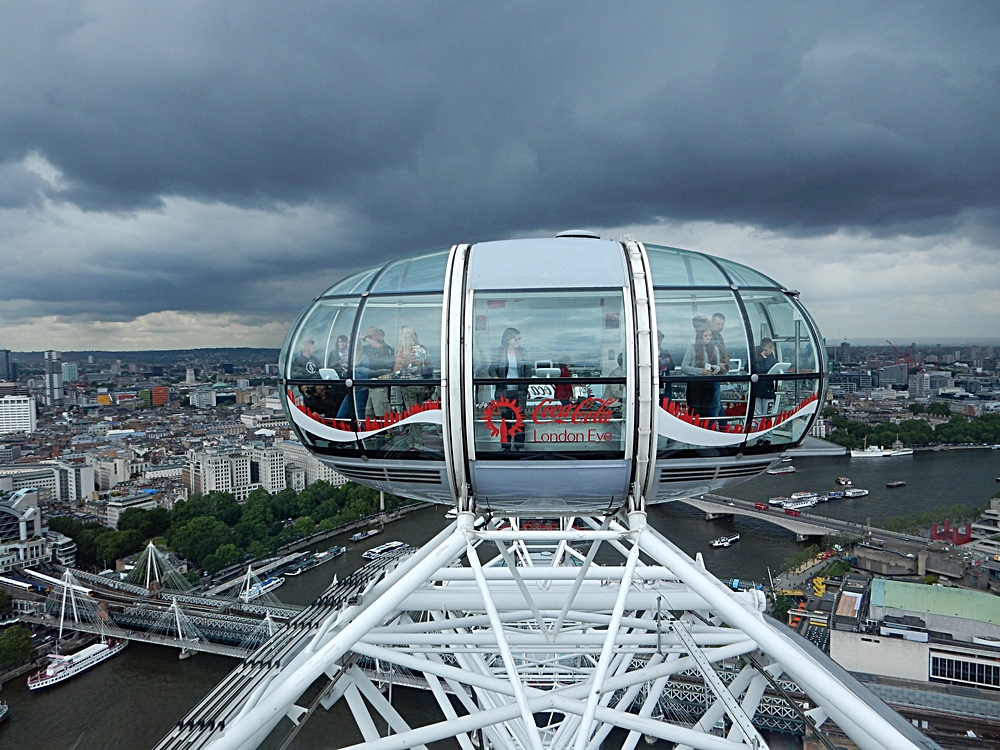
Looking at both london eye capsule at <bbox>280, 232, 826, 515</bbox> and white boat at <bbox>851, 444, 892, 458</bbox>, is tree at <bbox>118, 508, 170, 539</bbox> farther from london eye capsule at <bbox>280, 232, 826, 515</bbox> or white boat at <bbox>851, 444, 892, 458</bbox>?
white boat at <bbox>851, 444, 892, 458</bbox>

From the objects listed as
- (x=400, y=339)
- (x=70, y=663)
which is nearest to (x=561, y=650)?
(x=400, y=339)

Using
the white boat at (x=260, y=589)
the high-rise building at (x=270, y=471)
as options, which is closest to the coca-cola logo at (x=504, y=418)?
the white boat at (x=260, y=589)

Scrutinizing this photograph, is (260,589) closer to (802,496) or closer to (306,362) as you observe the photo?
(306,362)

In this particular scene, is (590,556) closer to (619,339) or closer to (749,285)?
(619,339)

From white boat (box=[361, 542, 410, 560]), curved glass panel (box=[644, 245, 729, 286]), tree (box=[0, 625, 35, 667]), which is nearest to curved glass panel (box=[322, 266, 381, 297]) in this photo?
curved glass panel (box=[644, 245, 729, 286])

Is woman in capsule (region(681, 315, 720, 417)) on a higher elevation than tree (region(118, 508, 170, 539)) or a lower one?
higher

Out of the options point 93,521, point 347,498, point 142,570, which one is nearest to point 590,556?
point 142,570

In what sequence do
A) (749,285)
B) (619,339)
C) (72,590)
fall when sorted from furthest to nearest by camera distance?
(72,590) < (749,285) < (619,339)

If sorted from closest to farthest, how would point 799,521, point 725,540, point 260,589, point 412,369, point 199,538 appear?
point 412,369 < point 260,589 < point 725,540 < point 199,538 < point 799,521
